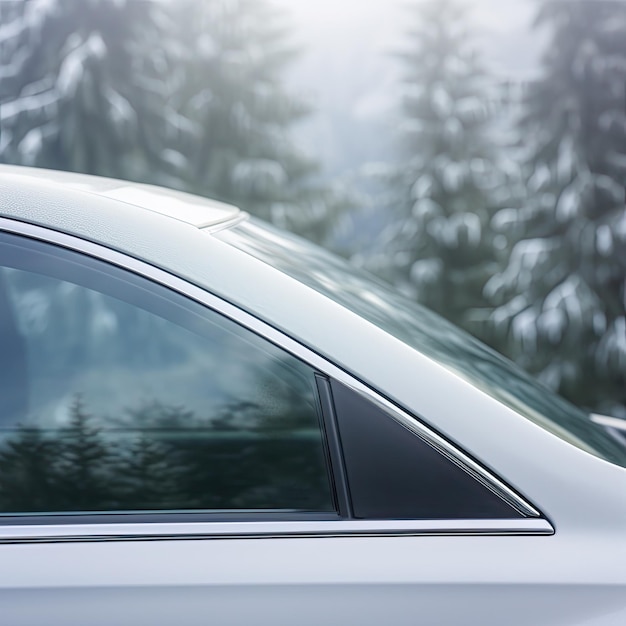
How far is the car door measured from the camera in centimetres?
99

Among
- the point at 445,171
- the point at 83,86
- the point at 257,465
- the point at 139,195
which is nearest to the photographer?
the point at 257,465

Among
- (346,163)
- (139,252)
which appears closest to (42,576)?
(139,252)

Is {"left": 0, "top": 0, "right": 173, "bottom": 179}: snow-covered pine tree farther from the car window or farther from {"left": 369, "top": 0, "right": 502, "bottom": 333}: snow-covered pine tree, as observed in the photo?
the car window

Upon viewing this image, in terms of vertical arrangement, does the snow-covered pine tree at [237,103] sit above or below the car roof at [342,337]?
above

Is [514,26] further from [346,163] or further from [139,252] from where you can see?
[139,252]

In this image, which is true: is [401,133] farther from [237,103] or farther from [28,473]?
[28,473]

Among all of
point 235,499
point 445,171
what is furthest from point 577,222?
point 235,499

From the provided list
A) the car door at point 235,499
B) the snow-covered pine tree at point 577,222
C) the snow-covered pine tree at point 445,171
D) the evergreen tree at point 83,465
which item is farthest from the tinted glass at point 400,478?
the snow-covered pine tree at point 445,171

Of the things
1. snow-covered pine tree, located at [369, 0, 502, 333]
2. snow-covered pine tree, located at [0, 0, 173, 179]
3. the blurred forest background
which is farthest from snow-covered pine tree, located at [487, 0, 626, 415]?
snow-covered pine tree, located at [0, 0, 173, 179]

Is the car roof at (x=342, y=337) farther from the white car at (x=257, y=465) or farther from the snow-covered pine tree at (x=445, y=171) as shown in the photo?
the snow-covered pine tree at (x=445, y=171)

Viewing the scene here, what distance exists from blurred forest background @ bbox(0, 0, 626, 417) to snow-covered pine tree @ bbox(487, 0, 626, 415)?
0.01 m

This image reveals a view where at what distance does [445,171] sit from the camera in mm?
5949

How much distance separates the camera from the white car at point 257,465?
99cm

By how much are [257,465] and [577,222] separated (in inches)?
191
